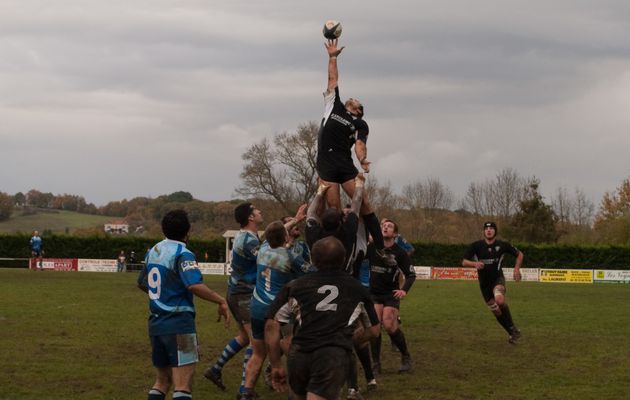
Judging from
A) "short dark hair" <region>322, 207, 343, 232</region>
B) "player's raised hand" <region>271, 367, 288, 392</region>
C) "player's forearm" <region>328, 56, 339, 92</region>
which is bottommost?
"player's raised hand" <region>271, 367, 288, 392</region>

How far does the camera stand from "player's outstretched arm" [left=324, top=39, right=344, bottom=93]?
938 cm

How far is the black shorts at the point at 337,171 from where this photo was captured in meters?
9.39

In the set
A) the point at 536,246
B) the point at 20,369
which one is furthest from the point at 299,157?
the point at 20,369

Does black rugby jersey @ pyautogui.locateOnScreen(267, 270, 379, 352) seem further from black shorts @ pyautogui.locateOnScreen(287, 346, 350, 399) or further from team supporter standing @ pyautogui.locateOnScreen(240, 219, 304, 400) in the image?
team supporter standing @ pyautogui.locateOnScreen(240, 219, 304, 400)

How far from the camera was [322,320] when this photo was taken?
6.89 m

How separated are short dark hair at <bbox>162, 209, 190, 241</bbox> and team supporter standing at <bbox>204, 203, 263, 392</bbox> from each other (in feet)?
8.23

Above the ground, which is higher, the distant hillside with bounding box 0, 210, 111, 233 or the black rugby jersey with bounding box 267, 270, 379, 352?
the distant hillside with bounding box 0, 210, 111, 233

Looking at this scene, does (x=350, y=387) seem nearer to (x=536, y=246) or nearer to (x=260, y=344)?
(x=260, y=344)

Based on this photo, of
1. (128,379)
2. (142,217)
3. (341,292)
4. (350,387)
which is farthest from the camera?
(142,217)

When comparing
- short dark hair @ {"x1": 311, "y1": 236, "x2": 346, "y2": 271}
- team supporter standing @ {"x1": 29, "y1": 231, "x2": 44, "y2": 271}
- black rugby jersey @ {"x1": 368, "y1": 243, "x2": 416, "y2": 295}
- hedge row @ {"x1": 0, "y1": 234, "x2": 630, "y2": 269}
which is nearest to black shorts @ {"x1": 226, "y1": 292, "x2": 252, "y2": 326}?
black rugby jersey @ {"x1": 368, "y1": 243, "x2": 416, "y2": 295}

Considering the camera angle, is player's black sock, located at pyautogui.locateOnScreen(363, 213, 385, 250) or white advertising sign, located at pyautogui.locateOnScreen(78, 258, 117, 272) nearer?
player's black sock, located at pyautogui.locateOnScreen(363, 213, 385, 250)

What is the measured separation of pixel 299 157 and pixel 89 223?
49.9 m

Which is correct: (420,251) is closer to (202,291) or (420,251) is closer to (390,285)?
(390,285)

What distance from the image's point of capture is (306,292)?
6.93 meters
